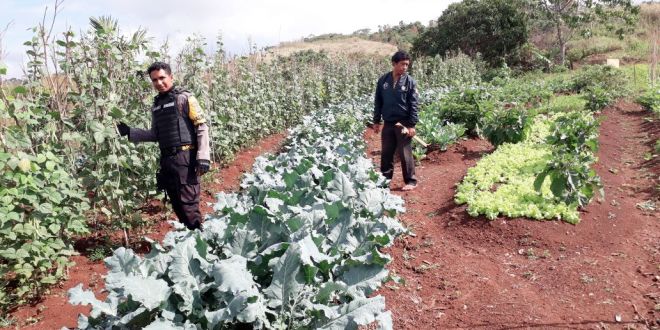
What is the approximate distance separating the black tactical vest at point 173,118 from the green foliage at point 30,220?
87 cm

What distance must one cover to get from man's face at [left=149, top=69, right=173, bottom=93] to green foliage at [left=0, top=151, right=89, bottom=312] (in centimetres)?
101

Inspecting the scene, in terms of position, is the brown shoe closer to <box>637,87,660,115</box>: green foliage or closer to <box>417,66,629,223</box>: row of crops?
<box>417,66,629,223</box>: row of crops

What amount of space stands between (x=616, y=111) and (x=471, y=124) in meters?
5.57

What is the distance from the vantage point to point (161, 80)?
13.1 feet

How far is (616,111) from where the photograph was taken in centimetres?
1184

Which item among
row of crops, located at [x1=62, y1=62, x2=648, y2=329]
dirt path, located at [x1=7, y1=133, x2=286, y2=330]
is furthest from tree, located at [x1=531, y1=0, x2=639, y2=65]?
dirt path, located at [x1=7, y1=133, x2=286, y2=330]

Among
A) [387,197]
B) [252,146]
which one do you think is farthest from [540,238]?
[252,146]

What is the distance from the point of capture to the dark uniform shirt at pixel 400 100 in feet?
19.3

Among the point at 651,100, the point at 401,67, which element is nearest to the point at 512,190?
the point at 401,67

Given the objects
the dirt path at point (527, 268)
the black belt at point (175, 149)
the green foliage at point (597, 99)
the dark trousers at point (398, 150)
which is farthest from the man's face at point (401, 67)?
the green foliage at point (597, 99)

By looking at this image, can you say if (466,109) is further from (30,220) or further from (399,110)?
(30,220)

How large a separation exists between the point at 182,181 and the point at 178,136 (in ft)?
1.37

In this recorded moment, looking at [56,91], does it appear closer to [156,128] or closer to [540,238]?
[156,128]

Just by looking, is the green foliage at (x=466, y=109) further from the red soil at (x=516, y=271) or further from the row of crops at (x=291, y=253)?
the row of crops at (x=291, y=253)
